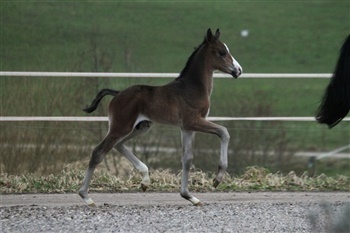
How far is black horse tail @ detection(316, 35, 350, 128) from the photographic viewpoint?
39.8 ft

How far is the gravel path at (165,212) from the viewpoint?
422 inches

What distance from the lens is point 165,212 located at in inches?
460

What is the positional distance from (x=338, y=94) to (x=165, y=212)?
219cm

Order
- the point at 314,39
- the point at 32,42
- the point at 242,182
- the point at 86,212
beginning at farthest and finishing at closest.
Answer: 1. the point at 314,39
2. the point at 32,42
3. the point at 242,182
4. the point at 86,212

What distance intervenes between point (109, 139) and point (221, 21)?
346 inches

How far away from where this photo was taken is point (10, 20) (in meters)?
16.8

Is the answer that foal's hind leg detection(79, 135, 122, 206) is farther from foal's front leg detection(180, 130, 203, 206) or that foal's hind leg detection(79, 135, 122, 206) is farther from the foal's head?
the foal's head

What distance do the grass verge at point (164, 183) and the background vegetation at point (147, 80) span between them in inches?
54.8

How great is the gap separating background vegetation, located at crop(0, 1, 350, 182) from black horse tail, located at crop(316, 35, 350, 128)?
11.7ft

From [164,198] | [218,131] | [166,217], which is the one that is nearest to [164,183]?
[164,198]

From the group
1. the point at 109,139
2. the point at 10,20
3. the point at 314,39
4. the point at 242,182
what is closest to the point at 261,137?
the point at 242,182

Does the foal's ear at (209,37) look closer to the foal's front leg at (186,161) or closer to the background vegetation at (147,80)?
the foal's front leg at (186,161)

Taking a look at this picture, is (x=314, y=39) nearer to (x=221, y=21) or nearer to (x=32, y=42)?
(x=221, y=21)

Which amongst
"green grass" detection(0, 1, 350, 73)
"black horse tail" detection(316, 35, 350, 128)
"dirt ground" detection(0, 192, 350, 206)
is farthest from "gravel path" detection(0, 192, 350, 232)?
"green grass" detection(0, 1, 350, 73)
